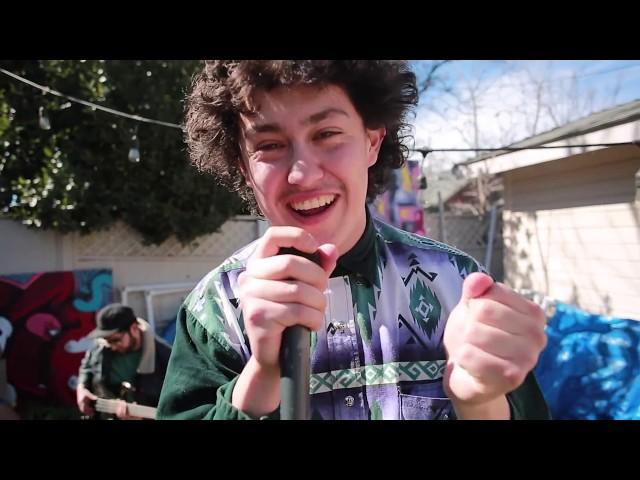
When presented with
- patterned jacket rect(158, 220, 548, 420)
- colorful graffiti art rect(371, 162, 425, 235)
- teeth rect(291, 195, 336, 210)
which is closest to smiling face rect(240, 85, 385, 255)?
teeth rect(291, 195, 336, 210)

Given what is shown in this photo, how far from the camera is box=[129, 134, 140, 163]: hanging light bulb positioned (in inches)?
118

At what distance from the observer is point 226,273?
2.97 ft

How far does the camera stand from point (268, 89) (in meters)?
0.80

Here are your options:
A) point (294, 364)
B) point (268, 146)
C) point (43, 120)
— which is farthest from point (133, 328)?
point (294, 364)

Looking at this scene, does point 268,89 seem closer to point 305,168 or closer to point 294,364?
point 305,168

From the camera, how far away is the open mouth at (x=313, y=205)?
78 cm

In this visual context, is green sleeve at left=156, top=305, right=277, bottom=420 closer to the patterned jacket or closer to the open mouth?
the patterned jacket

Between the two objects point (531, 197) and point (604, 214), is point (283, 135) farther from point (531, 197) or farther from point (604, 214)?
point (531, 197)

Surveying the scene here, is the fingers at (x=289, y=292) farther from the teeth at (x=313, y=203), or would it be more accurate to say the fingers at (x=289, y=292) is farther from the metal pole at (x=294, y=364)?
the teeth at (x=313, y=203)

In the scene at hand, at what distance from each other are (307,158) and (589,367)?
4.53 feet

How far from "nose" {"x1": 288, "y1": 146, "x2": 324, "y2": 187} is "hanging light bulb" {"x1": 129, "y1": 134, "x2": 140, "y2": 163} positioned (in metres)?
2.54

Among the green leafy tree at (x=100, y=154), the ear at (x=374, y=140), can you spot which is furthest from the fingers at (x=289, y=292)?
the green leafy tree at (x=100, y=154)
